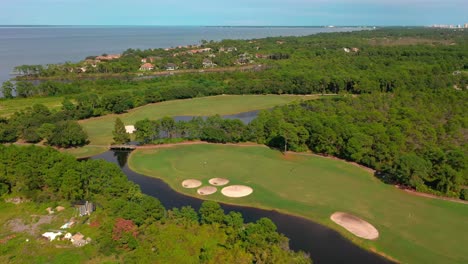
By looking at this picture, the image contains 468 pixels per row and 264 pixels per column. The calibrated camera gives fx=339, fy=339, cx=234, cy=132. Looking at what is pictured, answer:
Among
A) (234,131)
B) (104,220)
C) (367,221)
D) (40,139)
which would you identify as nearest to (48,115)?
(40,139)

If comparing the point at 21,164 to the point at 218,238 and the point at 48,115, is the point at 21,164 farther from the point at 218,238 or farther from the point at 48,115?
the point at 48,115

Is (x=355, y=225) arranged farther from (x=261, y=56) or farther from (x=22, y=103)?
(x=261, y=56)

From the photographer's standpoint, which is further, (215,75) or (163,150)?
(215,75)

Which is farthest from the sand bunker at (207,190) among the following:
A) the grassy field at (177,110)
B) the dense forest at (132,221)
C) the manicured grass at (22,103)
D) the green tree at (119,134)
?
the manicured grass at (22,103)

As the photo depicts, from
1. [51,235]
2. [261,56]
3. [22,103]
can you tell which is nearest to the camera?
[51,235]

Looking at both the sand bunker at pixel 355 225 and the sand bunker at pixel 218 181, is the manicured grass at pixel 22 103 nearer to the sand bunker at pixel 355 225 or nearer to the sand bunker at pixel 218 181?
the sand bunker at pixel 218 181

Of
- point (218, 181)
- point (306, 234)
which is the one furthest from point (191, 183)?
point (306, 234)
